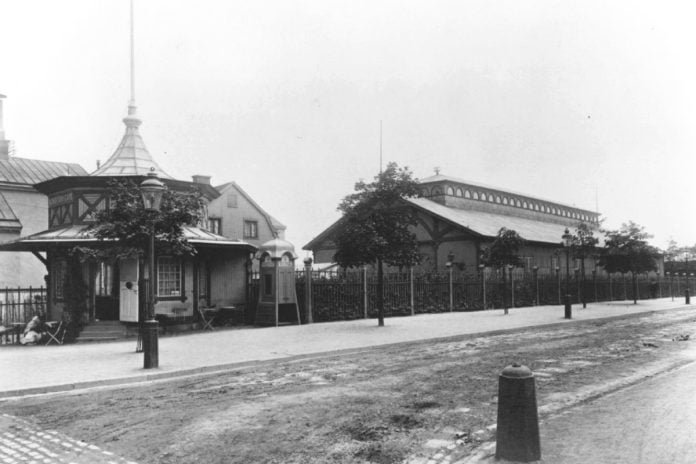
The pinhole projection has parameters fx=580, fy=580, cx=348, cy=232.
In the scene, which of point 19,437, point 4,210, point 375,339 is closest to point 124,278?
point 375,339

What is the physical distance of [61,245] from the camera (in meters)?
18.3

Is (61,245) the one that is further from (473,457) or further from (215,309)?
(473,457)

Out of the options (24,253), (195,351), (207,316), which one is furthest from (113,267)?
(24,253)

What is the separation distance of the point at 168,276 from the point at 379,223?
7.56 meters

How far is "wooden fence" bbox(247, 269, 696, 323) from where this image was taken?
22.9m

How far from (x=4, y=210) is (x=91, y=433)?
30434 mm

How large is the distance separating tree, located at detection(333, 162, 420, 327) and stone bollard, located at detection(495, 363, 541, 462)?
14592 millimetres

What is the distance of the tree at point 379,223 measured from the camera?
1998 cm

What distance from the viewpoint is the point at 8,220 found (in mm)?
31406

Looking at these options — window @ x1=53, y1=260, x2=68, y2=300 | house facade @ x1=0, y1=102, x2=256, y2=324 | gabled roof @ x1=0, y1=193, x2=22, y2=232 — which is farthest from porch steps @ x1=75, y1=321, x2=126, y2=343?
gabled roof @ x1=0, y1=193, x2=22, y2=232

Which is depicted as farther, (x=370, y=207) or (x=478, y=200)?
(x=478, y=200)

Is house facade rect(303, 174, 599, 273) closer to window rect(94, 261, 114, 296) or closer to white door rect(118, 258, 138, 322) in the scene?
white door rect(118, 258, 138, 322)

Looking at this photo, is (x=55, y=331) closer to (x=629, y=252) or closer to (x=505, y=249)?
(x=505, y=249)

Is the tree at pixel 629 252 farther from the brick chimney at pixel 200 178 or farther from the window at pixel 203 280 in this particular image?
the brick chimney at pixel 200 178
